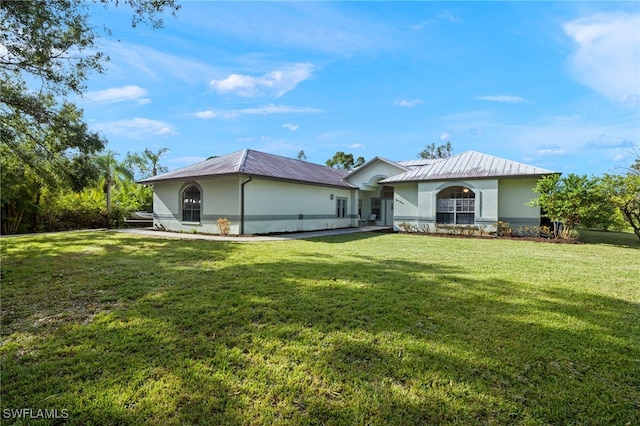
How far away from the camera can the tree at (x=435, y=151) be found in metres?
54.6

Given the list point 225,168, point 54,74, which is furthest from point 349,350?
point 225,168

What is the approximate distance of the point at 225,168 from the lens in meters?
15.2

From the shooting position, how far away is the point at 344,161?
166ft

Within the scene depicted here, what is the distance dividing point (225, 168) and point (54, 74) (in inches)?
289

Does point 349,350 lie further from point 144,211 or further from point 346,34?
point 144,211

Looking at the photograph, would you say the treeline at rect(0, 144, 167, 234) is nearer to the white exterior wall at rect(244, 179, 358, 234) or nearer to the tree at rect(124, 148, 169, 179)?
the white exterior wall at rect(244, 179, 358, 234)

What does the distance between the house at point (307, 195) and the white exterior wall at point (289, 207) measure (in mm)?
48

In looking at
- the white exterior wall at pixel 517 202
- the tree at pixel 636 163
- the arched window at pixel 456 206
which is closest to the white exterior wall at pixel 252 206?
the arched window at pixel 456 206

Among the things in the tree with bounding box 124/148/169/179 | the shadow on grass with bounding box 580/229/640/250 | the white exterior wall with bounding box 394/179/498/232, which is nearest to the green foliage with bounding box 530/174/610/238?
the shadow on grass with bounding box 580/229/640/250

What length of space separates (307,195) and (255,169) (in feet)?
13.2

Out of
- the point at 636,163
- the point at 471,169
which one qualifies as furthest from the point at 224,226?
the point at 636,163

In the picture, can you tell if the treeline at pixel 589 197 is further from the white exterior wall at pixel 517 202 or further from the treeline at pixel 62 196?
the treeline at pixel 62 196

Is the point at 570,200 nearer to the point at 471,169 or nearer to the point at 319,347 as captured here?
the point at 471,169

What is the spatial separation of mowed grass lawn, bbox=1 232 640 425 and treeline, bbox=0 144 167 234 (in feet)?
16.9
